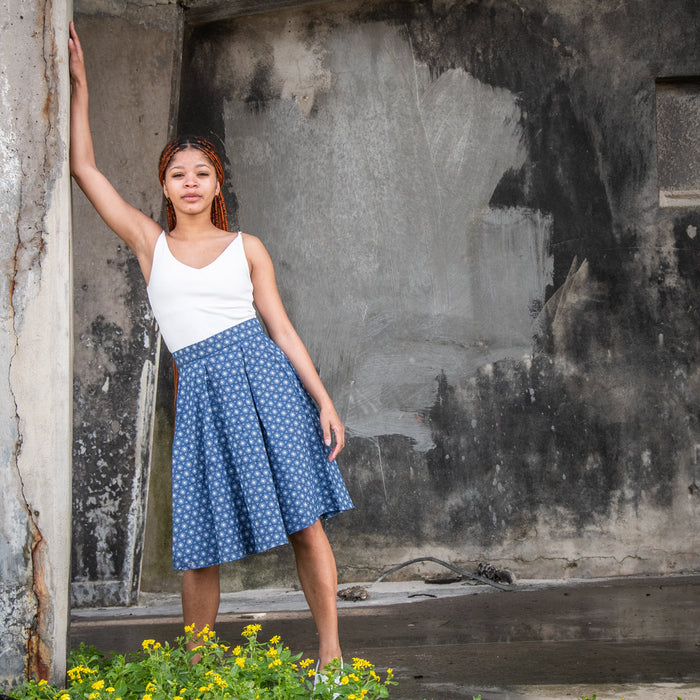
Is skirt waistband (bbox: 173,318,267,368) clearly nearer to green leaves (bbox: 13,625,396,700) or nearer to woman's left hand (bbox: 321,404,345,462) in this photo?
woman's left hand (bbox: 321,404,345,462)

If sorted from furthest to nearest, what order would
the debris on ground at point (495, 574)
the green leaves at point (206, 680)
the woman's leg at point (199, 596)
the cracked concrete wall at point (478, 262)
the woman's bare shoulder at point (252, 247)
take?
1. the cracked concrete wall at point (478, 262)
2. the debris on ground at point (495, 574)
3. the woman's bare shoulder at point (252, 247)
4. the woman's leg at point (199, 596)
5. the green leaves at point (206, 680)

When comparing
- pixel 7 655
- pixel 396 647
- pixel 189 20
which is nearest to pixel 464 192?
pixel 189 20

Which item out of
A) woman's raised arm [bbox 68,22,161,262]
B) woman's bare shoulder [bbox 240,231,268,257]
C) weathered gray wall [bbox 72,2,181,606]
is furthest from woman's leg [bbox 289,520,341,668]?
weathered gray wall [bbox 72,2,181,606]

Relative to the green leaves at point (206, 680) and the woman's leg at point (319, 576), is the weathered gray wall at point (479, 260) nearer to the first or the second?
the woman's leg at point (319, 576)

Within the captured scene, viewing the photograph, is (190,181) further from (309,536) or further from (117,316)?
(117,316)

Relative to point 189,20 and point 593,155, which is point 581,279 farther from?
point 189,20

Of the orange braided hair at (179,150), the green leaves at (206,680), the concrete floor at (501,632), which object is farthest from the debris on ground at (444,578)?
the orange braided hair at (179,150)

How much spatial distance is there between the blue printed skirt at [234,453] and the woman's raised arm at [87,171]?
1.40ft

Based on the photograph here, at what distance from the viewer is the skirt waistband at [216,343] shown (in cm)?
277

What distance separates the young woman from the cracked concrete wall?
182 centimetres

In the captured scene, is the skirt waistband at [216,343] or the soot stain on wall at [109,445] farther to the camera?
the soot stain on wall at [109,445]

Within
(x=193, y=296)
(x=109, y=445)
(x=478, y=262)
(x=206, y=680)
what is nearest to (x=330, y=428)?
(x=193, y=296)

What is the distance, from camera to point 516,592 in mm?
4316

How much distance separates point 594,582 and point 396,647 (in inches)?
60.8
